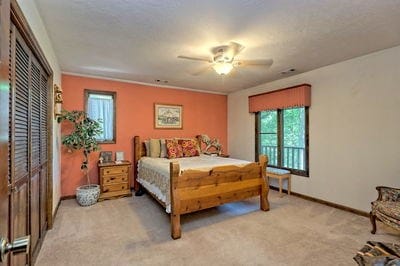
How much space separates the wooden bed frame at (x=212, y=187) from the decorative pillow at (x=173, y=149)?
160cm

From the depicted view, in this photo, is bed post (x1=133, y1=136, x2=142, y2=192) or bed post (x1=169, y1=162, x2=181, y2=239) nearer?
bed post (x1=169, y1=162, x2=181, y2=239)

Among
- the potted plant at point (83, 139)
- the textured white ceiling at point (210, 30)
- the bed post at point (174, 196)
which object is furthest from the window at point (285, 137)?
the potted plant at point (83, 139)

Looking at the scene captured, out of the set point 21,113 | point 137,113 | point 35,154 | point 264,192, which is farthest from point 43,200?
point 264,192

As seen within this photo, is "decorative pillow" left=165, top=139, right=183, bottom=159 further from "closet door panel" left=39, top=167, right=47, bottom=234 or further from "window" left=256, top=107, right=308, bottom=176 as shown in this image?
"closet door panel" left=39, top=167, right=47, bottom=234

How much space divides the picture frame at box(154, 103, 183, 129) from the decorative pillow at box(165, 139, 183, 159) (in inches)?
24.4

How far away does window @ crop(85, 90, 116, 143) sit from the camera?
14.1ft

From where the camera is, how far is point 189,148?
466 centimetres

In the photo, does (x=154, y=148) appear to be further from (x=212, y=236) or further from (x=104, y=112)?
(x=212, y=236)

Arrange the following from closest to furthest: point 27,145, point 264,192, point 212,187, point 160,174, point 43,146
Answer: point 27,145 → point 43,146 → point 212,187 → point 160,174 → point 264,192

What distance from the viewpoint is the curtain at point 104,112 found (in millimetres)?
4316

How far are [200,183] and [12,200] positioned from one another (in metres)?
1.91

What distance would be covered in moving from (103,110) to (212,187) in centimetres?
291

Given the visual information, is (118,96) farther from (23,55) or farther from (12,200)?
(12,200)

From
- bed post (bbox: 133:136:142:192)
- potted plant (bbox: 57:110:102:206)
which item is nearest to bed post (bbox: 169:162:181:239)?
potted plant (bbox: 57:110:102:206)
